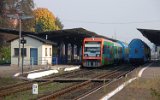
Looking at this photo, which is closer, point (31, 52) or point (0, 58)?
point (31, 52)

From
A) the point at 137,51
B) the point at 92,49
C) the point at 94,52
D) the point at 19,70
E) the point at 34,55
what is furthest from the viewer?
the point at 137,51

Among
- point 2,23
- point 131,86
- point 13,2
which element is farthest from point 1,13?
point 131,86

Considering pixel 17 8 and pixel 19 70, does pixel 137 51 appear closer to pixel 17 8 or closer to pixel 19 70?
pixel 19 70

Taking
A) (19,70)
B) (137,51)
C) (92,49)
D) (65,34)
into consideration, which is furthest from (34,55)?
(137,51)

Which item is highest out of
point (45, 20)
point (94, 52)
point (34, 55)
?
point (45, 20)

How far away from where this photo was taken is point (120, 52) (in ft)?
189

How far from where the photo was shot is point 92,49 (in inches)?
1716

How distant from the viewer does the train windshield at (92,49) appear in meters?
43.2

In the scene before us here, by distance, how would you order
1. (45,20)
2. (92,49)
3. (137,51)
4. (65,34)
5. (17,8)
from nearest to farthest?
(92,49), (65,34), (137,51), (17,8), (45,20)

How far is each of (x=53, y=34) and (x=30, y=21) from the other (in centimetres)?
2741

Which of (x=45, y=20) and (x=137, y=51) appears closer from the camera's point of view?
(x=137, y=51)

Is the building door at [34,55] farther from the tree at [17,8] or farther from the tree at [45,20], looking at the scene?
the tree at [45,20]

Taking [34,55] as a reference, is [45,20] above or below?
above

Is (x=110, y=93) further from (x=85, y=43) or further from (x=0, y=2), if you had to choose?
(x=0, y=2)
